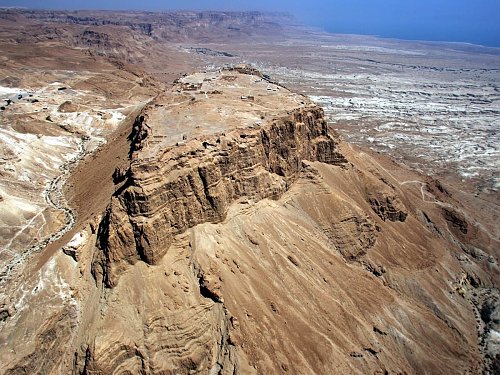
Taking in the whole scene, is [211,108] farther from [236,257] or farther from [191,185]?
[236,257]

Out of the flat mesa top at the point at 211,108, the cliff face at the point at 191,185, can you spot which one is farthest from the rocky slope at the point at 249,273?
the flat mesa top at the point at 211,108

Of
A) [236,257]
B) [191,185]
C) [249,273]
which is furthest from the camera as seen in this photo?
[236,257]

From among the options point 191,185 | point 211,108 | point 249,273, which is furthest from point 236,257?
point 211,108

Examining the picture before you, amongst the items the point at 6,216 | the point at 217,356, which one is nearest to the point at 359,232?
the point at 217,356

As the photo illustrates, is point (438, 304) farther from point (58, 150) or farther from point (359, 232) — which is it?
point (58, 150)

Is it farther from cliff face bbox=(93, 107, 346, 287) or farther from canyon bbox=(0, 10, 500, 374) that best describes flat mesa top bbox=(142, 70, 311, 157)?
cliff face bbox=(93, 107, 346, 287)

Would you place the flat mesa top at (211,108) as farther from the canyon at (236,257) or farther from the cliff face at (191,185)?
the cliff face at (191,185)

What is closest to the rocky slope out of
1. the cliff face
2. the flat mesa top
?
the cliff face

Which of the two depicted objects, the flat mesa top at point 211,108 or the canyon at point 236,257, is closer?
the canyon at point 236,257
